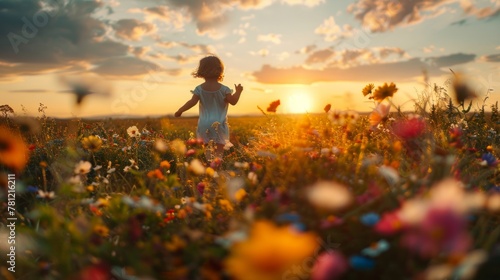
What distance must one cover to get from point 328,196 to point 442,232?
35.2 inches

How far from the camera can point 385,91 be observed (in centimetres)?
342

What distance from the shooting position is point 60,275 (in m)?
1.97

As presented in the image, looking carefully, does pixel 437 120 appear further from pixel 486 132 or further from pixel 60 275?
pixel 60 275

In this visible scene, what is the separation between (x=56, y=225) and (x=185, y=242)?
1.79 ft

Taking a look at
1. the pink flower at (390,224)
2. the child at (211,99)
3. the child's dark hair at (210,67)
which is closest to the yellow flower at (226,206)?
the pink flower at (390,224)

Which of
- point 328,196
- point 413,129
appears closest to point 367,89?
point 413,129

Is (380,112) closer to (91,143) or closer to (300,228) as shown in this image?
(300,228)

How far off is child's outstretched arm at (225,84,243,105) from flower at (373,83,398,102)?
3246mm

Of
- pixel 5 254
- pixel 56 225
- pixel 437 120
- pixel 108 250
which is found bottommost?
pixel 5 254

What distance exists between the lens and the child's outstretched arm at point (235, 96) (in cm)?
645

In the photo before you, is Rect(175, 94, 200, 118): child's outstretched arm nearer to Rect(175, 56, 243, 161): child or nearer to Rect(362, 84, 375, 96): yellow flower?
Rect(175, 56, 243, 161): child

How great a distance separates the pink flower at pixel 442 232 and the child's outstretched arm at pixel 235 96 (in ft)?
17.3

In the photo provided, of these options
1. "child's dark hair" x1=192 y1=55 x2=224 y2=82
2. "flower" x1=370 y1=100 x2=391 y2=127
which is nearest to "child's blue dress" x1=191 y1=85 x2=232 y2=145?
"child's dark hair" x1=192 y1=55 x2=224 y2=82

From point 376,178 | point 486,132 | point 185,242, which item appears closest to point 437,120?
point 486,132
